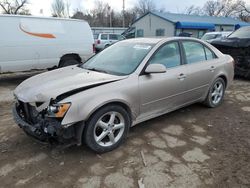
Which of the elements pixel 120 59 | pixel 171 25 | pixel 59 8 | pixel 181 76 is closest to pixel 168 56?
pixel 181 76

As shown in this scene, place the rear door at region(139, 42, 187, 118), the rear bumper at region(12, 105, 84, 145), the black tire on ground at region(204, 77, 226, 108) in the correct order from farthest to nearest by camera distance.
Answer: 1. the black tire on ground at region(204, 77, 226, 108)
2. the rear door at region(139, 42, 187, 118)
3. the rear bumper at region(12, 105, 84, 145)

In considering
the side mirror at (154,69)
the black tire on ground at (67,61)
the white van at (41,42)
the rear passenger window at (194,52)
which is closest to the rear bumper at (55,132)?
the side mirror at (154,69)

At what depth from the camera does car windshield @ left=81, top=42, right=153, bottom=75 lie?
3.78m

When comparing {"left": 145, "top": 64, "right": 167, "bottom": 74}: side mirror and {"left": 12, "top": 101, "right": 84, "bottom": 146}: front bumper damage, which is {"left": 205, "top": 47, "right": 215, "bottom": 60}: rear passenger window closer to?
{"left": 145, "top": 64, "right": 167, "bottom": 74}: side mirror

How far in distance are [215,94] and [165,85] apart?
73.8 inches

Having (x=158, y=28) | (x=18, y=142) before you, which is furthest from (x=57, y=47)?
(x=158, y=28)

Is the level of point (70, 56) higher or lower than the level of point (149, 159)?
higher

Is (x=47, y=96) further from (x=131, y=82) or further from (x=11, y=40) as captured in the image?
(x=11, y=40)

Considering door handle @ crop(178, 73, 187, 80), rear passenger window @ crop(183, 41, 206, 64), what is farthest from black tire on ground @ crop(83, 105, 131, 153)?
rear passenger window @ crop(183, 41, 206, 64)

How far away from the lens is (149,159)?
10.8ft

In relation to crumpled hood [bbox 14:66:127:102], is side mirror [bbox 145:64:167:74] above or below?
above

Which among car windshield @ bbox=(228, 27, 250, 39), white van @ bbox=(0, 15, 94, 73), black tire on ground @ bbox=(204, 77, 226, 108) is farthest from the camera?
car windshield @ bbox=(228, 27, 250, 39)

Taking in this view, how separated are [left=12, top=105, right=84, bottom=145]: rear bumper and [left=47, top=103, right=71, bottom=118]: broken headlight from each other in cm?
8

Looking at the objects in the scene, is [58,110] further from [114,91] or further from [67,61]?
[67,61]
